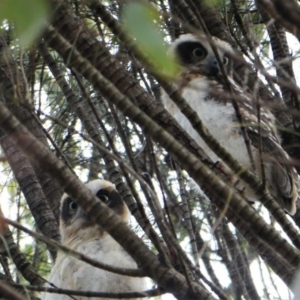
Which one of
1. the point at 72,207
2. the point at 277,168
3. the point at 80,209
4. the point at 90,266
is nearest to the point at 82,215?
the point at 80,209

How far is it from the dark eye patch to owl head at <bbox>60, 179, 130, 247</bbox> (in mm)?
1070

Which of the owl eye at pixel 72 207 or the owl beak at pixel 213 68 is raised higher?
the owl beak at pixel 213 68

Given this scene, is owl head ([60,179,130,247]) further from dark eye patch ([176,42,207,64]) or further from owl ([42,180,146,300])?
dark eye patch ([176,42,207,64])

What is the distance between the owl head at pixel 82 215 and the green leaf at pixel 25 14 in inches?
137

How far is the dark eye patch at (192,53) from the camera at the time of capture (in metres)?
5.83

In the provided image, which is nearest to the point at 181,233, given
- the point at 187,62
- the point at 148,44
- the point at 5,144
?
the point at 187,62

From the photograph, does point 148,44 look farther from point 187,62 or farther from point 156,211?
point 187,62

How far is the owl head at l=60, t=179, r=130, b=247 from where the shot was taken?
534 centimetres

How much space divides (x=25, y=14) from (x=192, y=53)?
13.9ft

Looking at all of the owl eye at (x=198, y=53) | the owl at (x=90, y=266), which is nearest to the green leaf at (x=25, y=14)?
the owl at (x=90, y=266)

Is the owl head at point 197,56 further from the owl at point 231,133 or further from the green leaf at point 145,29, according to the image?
the green leaf at point 145,29

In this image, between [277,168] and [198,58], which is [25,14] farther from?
[198,58]

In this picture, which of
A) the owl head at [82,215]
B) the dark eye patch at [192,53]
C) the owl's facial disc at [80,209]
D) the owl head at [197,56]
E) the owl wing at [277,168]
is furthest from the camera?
the dark eye patch at [192,53]

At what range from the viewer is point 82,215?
A: 220 inches
